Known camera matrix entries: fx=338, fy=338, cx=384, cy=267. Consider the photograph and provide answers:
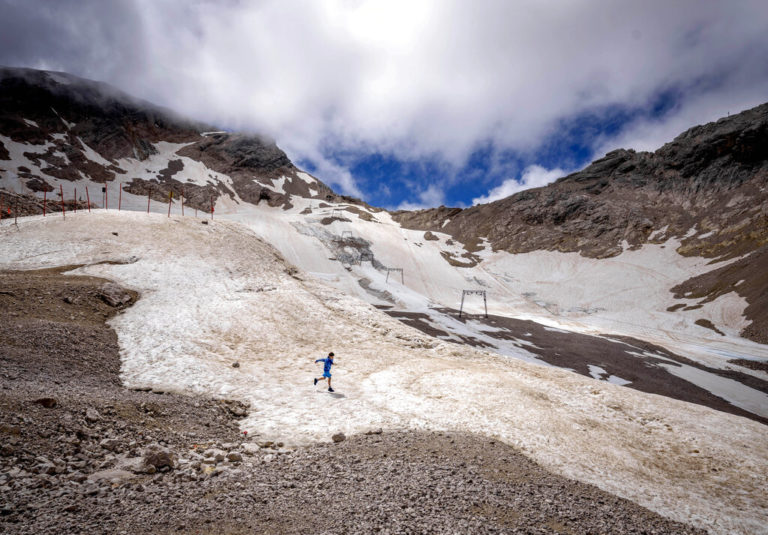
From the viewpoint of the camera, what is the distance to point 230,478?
776 centimetres

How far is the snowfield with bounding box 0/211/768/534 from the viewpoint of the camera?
39.1 feet

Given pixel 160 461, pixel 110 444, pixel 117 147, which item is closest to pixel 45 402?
pixel 110 444

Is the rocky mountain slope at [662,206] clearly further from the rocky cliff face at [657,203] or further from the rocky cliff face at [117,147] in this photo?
the rocky cliff face at [117,147]

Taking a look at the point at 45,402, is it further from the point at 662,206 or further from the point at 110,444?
the point at 662,206

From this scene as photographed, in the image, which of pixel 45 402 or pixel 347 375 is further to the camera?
pixel 347 375

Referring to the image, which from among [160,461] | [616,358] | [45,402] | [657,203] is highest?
[657,203]

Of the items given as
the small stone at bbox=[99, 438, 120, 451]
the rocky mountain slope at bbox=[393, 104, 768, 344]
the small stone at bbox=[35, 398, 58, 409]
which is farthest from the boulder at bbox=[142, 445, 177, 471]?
the rocky mountain slope at bbox=[393, 104, 768, 344]

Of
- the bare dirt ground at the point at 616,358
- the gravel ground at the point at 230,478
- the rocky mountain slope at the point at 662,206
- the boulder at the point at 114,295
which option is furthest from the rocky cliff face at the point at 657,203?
the boulder at the point at 114,295

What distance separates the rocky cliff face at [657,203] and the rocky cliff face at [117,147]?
8585cm

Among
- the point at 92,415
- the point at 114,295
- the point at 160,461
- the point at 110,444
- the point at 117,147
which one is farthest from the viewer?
the point at 117,147

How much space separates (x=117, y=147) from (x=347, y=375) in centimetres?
12899

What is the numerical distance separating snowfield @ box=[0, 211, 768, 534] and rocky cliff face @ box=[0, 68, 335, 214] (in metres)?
66.3

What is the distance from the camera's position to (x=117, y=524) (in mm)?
5391

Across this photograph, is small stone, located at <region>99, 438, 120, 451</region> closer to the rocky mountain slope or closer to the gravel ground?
the gravel ground
